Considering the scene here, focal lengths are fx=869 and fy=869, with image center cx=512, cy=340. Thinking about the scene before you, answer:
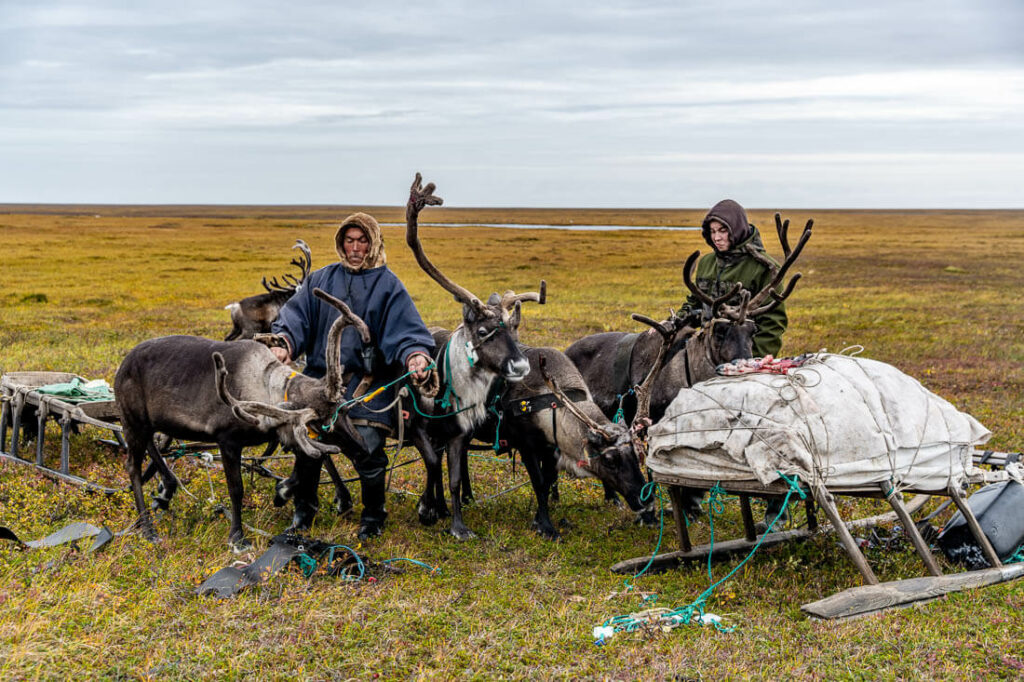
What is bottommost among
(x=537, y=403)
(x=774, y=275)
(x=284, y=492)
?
(x=284, y=492)

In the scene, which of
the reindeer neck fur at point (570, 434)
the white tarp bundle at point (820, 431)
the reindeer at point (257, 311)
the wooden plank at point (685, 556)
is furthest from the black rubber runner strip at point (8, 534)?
the reindeer at point (257, 311)

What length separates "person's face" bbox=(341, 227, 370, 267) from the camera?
25.2ft

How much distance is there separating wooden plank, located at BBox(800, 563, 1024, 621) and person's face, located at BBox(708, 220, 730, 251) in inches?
131

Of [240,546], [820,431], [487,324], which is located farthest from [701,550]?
[240,546]

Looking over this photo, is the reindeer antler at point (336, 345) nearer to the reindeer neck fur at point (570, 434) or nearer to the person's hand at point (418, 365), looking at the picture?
the person's hand at point (418, 365)

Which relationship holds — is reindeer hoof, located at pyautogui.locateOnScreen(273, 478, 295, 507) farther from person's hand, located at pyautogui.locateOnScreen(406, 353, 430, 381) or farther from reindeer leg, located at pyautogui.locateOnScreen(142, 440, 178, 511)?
person's hand, located at pyautogui.locateOnScreen(406, 353, 430, 381)

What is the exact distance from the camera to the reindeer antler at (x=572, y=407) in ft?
24.3

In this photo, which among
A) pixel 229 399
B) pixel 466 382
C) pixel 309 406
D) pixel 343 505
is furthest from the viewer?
pixel 343 505

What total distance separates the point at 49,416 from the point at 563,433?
559 centimetres

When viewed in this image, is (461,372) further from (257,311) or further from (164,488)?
(257,311)

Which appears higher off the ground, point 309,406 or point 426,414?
point 309,406

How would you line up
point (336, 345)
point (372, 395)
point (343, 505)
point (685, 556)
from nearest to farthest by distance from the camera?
point (336, 345), point (685, 556), point (372, 395), point (343, 505)

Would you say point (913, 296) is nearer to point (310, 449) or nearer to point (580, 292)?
point (580, 292)

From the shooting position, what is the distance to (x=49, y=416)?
365 inches
